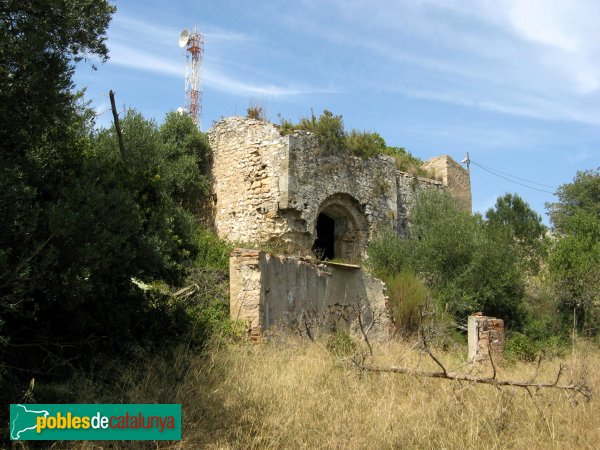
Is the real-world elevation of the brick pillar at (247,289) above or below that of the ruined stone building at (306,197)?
below

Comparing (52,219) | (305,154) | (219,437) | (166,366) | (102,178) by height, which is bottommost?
(219,437)

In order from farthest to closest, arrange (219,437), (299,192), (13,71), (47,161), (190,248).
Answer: (299,192), (190,248), (47,161), (13,71), (219,437)

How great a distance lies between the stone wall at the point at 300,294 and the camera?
8.91 metres

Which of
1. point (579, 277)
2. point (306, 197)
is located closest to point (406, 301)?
point (306, 197)

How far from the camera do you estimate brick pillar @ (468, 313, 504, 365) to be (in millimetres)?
12250

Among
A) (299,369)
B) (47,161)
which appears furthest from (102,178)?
(299,369)

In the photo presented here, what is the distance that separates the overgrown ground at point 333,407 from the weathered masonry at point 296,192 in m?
8.63

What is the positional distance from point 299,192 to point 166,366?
9559 mm

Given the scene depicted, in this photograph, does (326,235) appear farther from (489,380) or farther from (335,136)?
(489,380)

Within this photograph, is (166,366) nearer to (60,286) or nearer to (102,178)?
(60,286)

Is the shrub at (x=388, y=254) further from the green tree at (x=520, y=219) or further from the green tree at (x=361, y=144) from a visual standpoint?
the green tree at (x=520, y=219)

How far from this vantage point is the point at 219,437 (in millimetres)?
5461

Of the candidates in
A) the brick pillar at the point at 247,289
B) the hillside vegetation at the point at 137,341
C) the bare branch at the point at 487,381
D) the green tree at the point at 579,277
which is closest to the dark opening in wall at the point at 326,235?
the green tree at the point at 579,277

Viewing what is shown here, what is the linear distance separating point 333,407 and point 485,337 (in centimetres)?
718
